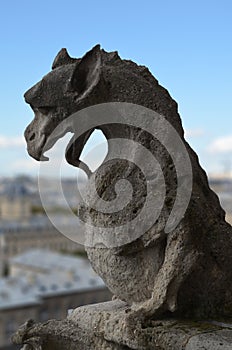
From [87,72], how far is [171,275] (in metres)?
0.76

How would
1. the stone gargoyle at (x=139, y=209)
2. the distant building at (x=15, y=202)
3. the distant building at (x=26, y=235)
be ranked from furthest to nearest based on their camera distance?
the distant building at (x=15, y=202) → the distant building at (x=26, y=235) → the stone gargoyle at (x=139, y=209)

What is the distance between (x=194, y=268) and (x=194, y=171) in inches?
14.2

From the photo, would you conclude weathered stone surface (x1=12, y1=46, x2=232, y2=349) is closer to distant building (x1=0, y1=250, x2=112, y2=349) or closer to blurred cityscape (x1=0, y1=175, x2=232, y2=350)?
blurred cityscape (x1=0, y1=175, x2=232, y2=350)

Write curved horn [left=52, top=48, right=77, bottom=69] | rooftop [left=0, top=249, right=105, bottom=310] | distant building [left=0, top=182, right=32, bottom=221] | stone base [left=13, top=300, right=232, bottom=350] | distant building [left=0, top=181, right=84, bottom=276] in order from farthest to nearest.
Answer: distant building [left=0, top=182, right=32, bottom=221], distant building [left=0, top=181, right=84, bottom=276], rooftop [left=0, top=249, right=105, bottom=310], curved horn [left=52, top=48, right=77, bottom=69], stone base [left=13, top=300, right=232, bottom=350]

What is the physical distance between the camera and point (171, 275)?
2279 millimetres

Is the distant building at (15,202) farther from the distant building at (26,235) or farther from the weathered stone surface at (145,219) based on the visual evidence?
the weathered stone surface at (145,219)

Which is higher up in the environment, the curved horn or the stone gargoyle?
the curved horn

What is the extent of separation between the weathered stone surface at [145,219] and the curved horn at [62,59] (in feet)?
0.05

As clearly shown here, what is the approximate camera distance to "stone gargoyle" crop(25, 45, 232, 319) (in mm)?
2311

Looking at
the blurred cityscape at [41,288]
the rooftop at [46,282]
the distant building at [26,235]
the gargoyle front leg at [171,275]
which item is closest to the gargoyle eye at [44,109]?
the gargoyle front leg at [171,275]

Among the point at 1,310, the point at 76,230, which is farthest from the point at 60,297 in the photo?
the point at 76,230

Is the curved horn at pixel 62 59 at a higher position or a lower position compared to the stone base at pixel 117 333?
higher

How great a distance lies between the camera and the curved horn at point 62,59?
2.55 metres

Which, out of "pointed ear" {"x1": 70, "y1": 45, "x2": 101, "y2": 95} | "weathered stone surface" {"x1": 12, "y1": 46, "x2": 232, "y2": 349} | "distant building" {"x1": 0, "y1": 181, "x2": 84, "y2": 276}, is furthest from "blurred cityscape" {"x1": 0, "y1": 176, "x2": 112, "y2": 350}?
"pointed ear" {"x1": 70, "y1": 45, "x2": 101, "y2": 95}
